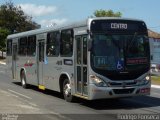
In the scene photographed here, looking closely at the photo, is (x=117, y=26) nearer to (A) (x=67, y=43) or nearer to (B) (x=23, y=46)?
(A) (x=67, y=43)

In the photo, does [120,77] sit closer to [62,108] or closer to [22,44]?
[62,108]

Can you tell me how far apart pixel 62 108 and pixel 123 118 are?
297 cm

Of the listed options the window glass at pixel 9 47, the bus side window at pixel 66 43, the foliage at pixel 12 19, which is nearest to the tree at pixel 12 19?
the foliage at pixel 12 19

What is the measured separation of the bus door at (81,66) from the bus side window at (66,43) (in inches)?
24.8

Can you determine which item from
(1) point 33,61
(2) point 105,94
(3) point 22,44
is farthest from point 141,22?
(3) point 22,44

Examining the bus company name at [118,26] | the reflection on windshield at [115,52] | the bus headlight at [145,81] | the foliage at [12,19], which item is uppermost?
the foliage at [12,19]

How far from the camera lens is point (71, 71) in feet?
52.5

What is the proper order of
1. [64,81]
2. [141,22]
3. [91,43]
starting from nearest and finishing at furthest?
[91,43] < [141,22] < [64,81]

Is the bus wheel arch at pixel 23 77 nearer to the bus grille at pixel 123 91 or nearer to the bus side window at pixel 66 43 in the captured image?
the bus side window at pixel 66 43

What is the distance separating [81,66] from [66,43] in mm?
1776

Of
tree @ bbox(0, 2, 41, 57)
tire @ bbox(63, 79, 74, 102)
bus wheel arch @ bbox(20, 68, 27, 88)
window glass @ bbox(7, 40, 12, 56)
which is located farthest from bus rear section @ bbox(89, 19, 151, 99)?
tree @ bbox(0, 2, 41, 57)

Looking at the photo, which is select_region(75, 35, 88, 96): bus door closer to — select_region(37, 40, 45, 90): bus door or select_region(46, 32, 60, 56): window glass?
select_region(46, 32, 60, 56): window glass

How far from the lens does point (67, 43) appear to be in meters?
16.5

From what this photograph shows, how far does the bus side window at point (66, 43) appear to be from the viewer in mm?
16156
